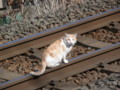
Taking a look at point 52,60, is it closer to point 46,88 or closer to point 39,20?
point 46,88

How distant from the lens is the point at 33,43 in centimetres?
734

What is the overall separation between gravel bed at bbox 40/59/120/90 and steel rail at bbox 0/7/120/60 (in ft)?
3.95

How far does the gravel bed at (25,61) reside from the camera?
7.29m

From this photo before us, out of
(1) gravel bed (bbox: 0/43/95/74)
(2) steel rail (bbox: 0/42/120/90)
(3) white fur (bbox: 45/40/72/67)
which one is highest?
(3) white fur (bbox: 45/40/72/67)

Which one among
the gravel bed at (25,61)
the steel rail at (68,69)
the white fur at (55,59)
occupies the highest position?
the white fur at (55,59)

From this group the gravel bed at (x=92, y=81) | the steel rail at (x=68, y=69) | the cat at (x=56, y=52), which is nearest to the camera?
the gravel bed at (x=92, y=81)

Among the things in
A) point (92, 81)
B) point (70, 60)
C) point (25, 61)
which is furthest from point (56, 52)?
point (25, 61)

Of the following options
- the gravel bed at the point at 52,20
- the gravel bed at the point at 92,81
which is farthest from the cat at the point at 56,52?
the gravel bed at the point at 52,20

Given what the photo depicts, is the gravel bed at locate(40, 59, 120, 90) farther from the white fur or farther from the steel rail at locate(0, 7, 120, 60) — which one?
the steel rail at locate(0, 7, 120, 60)

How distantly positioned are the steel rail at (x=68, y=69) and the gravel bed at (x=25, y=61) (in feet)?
3.23

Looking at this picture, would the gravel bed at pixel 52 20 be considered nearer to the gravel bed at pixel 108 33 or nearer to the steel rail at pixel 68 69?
the gravel bed at pixel 108 33

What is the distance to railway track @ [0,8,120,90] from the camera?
597 centimetres

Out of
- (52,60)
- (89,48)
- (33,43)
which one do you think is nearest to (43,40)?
(33,43)

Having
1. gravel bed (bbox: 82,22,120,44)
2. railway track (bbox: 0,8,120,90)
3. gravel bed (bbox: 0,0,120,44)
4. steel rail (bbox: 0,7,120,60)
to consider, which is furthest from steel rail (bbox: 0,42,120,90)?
gravel bed (bbox: 0,0,120,44)
